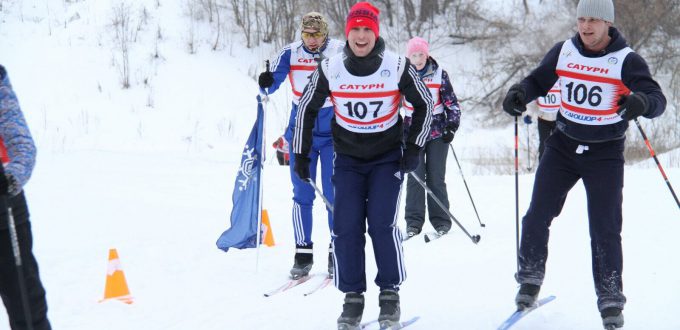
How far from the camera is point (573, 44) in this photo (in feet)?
13.7

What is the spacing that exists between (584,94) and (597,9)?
453 mm

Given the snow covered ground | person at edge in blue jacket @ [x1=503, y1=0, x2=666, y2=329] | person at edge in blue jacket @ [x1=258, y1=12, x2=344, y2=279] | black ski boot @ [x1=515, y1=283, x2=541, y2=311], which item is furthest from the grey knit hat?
person at edge in blue jacket @ [x1=258, y1=12, x2=344, y2=279]

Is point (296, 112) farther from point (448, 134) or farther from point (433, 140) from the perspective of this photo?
point (433, 140)

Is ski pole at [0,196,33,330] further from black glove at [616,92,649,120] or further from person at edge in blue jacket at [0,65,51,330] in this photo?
black glove at [616,92,649,120]

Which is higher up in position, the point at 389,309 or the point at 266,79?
the point at 266,79

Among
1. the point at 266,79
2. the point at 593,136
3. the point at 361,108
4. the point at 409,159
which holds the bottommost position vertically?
the point at 409,159

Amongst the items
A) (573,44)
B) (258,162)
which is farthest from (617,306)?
(258,162)

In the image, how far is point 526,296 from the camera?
170 inches

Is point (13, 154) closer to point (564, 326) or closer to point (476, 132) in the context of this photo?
point (564, 326)

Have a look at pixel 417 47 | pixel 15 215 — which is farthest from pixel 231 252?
pixel 15 215

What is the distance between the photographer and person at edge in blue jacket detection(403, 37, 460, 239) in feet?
22.8

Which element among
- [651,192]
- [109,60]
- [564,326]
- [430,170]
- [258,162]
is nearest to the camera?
[564,326]

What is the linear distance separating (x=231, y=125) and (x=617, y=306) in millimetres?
12923

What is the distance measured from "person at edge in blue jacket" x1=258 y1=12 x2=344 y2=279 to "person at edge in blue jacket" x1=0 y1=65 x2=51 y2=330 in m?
2.34
